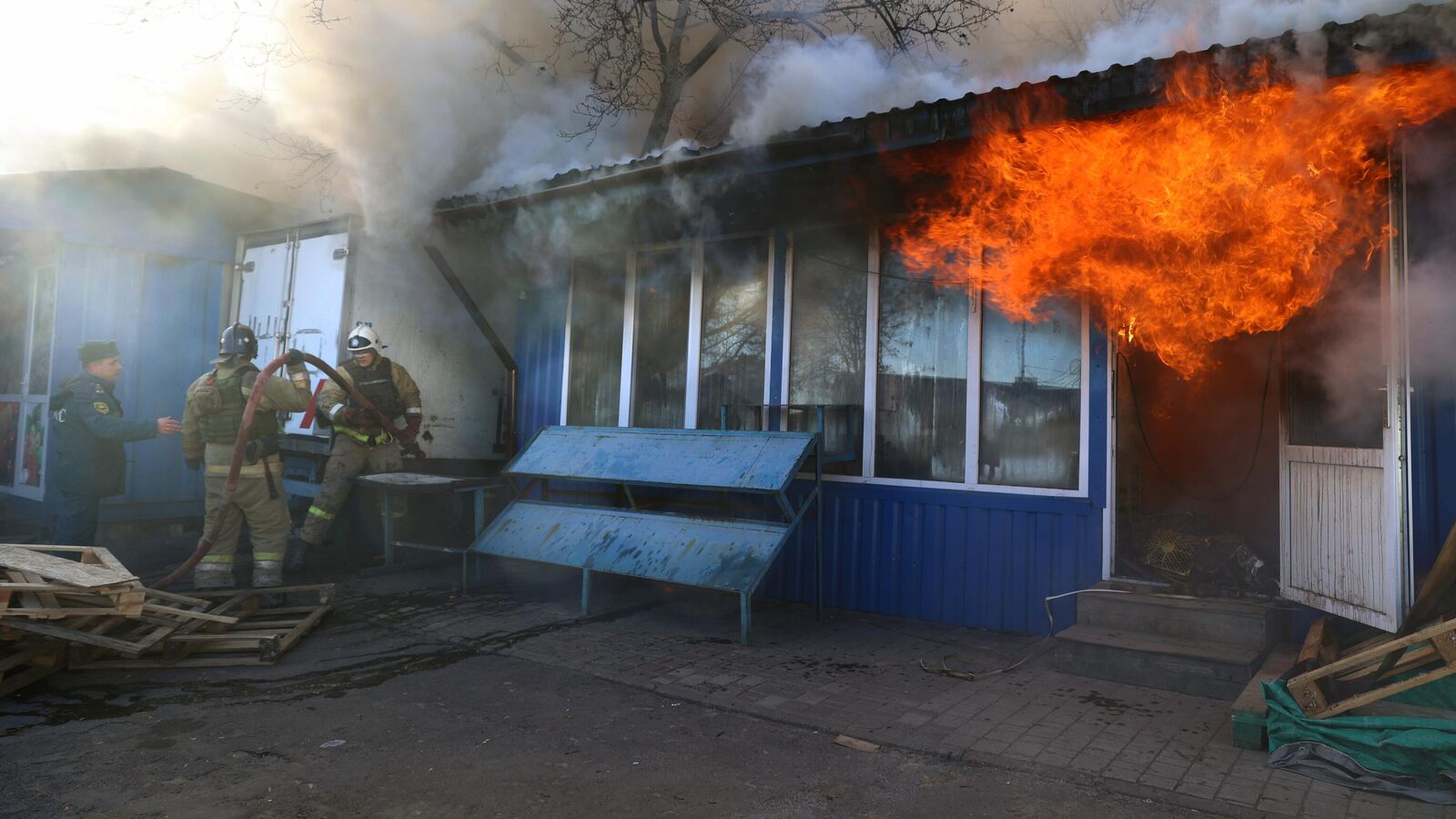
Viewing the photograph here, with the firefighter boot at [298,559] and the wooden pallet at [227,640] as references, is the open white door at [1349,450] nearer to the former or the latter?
the wooden pallet at [227,640]

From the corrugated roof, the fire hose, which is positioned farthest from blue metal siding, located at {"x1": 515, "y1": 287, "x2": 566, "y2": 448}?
the fire hose

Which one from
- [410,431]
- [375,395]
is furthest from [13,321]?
[410,431]

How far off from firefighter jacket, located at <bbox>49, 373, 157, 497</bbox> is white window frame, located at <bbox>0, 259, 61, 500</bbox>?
2.92 meters

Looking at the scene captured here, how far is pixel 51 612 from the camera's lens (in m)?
4.13

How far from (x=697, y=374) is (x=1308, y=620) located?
4.99 meters

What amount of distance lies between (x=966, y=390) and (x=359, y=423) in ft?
18.7

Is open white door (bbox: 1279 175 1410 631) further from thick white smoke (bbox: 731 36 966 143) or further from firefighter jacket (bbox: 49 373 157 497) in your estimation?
firefighter jacket (bbox: 49 373 157 497)

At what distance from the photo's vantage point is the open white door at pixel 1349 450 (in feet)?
14.3

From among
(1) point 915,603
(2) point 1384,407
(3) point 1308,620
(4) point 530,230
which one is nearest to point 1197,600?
(3) point 1308,620

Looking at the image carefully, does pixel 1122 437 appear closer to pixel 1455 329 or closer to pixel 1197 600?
pixel 1197 600

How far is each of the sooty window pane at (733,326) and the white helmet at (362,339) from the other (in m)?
3.29

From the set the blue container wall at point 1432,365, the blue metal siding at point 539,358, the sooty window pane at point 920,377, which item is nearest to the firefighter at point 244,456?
the blue metal siding at point 539,358

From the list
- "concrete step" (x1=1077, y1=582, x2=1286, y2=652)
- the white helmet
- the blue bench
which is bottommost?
"concrete step" (x1=1077, y1=582, x2=1286, y2=652)

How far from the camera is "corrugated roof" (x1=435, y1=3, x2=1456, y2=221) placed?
3.72 meters
